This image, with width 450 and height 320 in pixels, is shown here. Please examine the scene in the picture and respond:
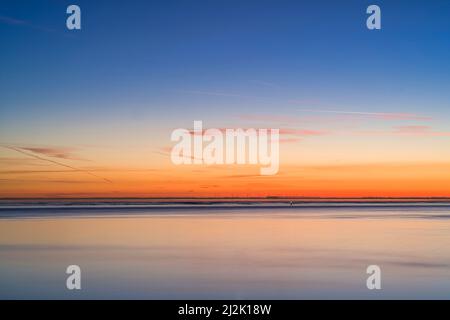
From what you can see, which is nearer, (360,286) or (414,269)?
(360,286)

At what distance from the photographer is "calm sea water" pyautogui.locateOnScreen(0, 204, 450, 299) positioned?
7039mm

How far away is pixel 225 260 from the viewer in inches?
339

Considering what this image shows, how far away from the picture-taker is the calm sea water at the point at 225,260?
7039 millimetres

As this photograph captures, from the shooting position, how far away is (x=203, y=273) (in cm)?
781
